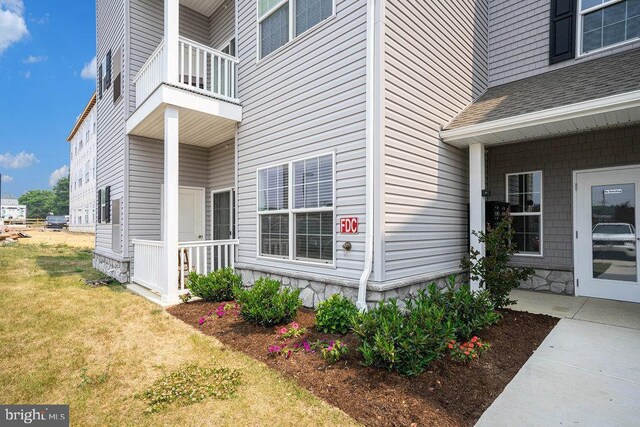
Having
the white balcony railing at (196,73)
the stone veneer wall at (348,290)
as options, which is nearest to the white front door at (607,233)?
the stone veneer wall at (348,290)

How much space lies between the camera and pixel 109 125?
942 cm

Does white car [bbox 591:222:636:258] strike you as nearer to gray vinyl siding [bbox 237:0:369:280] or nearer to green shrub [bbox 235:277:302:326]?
gray vinyl siding [bbox 237:0:369:280]

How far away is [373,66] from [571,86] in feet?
10.6

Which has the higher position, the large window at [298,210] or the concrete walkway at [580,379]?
the large window at [298,210]

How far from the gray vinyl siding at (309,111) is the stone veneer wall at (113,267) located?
3.18 meters

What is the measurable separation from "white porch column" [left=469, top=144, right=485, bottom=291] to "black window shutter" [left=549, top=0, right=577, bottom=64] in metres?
2.73

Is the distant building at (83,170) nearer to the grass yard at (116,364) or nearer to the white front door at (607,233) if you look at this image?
the grass yard at (116,364)

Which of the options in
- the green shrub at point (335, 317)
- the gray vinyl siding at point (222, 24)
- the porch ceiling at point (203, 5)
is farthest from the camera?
the porch ceiling at point (203, 5)

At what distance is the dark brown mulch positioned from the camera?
2.56m

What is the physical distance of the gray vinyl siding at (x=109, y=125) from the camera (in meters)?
8.23

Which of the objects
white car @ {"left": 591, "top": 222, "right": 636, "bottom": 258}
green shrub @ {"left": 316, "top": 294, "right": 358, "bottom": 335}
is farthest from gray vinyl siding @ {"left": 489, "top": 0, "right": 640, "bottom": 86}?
green shrub @ {"left": 316, "top": 294, "right": 358, "bottom": 335}

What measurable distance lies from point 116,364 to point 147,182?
5.41 metres

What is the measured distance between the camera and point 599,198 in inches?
225

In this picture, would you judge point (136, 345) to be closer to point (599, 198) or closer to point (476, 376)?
point (476, 376)
